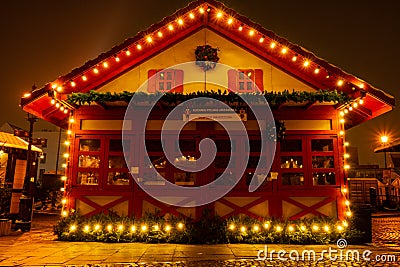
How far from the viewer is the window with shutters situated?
404 inches

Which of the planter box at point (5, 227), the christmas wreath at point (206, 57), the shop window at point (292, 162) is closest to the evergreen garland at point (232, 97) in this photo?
the christmas wreath at point (206, 57)

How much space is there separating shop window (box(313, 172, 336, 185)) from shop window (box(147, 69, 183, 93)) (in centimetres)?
491

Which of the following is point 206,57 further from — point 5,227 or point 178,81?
point 5,227

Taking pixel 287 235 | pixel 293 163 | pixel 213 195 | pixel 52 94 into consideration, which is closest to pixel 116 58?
pixel 52 94

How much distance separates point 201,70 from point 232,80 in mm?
999

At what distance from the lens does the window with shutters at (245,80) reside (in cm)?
1026

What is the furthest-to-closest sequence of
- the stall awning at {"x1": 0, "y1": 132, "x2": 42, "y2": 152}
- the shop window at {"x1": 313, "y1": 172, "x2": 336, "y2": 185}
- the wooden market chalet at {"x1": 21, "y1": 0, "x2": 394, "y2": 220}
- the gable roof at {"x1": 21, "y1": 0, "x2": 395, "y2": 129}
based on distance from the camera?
the stall awning at {"x1": 0, "y1": 132, "x2": 42, "y2": 152} → the shop window at {"x1": 313, "y1": 172, "x2": 336, "y2": 185} → the wooden market chalet at {"x1": 21, "y1": 0, "x2": 394, "y2": 220} → the gable roof at {"x1": 21, "y1": 0, "x2": 395, "y2": 129}

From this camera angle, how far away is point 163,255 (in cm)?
734

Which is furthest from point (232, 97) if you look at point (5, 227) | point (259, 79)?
point (5, 227)

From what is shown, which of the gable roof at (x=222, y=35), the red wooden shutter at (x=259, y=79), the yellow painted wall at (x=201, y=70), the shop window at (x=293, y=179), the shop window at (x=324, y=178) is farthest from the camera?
the yellow painted wall at (x=201, y=70)

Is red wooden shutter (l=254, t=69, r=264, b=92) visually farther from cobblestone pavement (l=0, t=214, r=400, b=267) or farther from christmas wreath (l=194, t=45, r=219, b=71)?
cobblestone pavement (l=0, t=214, r=400, b=267)

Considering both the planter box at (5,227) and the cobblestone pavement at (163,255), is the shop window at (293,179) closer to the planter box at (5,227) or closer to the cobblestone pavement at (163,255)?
the cobblestone pavement at (163,255)

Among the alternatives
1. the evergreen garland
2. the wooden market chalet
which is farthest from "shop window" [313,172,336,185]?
the evergreen garland

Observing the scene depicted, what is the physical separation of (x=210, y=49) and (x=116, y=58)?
9.19 feet
